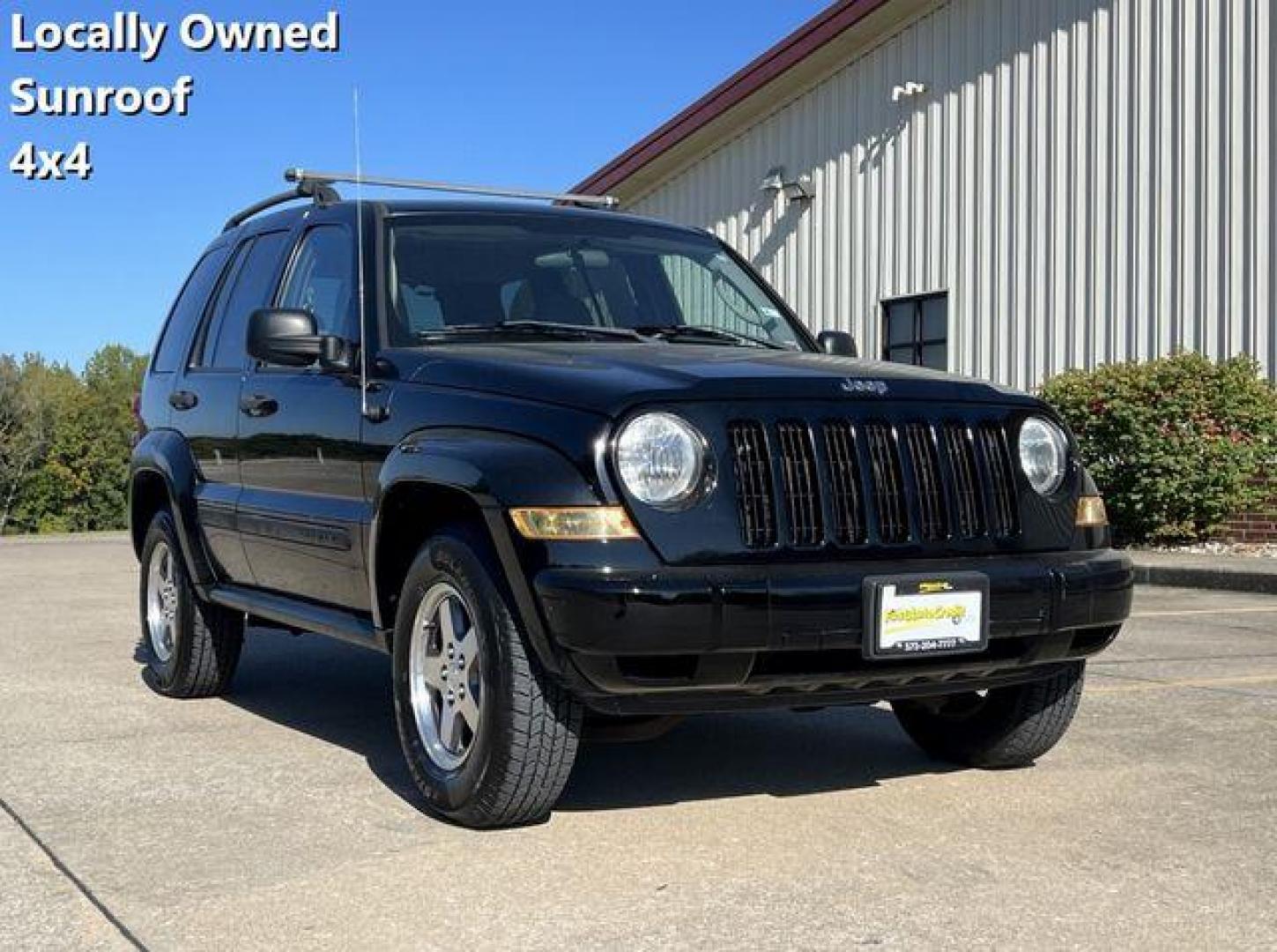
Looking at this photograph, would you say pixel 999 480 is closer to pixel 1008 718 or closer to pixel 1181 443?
pixel 1008 718

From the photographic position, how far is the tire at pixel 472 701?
4094 millimetres

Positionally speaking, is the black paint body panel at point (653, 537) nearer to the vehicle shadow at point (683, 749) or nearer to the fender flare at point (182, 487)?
the vehicle shadow at point (683, 749)

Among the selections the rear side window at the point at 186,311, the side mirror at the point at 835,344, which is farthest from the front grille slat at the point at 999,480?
the rear side window at the point at 186,311

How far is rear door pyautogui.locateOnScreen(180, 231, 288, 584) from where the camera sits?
603 cm

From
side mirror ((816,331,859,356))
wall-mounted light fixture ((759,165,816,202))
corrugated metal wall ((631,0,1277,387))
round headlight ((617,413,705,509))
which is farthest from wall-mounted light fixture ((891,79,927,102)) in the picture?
round headlight ((617,413,705,509))

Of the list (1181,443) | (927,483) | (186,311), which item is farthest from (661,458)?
(1181,443)

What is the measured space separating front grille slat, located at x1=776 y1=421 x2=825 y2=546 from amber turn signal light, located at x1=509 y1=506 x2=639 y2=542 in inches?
17.2

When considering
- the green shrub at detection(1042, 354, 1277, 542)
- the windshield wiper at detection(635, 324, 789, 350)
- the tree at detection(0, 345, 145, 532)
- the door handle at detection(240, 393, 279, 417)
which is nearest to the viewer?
the windshield wiper at detection(635, 324, 789, 350)

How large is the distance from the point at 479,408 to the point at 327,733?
2.01 m

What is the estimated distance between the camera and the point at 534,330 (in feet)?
16.8

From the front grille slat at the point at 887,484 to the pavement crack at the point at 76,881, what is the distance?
209 centimetres

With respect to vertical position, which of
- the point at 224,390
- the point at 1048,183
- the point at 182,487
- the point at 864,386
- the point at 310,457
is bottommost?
the point at 182,487

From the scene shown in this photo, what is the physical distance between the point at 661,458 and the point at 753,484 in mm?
252

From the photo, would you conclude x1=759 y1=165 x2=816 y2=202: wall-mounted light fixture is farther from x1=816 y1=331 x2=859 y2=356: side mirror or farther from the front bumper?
the front bumper
